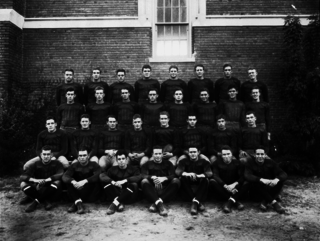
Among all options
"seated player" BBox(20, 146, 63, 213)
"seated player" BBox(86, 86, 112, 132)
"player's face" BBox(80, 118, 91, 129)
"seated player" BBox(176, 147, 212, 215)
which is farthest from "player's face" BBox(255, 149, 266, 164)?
"seated player" BBox(20, 146, 63, 213)

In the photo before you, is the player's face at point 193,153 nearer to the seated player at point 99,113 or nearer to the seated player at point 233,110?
the seated player at point 233,110

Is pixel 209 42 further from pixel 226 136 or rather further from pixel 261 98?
pixel 226 136

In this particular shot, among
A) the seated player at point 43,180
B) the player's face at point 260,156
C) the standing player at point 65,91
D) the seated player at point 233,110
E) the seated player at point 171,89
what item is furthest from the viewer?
the seated player at point 171,89

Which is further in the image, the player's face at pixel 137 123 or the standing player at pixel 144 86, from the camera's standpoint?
the standing player at pixel 144 86

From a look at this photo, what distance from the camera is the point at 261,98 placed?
774 centimetres

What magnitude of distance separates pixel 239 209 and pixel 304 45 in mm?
5825

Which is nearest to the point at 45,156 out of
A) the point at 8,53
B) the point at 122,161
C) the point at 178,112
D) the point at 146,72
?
the point at 122,161

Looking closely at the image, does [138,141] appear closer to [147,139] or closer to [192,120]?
[147,139]

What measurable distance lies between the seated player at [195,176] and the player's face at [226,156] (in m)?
0.32

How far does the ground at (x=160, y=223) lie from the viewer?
472 centimetres

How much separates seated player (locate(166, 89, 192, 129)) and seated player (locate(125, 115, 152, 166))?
0.73 m

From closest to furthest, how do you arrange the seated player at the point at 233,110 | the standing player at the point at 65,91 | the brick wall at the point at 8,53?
the seated player at the point at 233,110
the standing player at the point at 65,91
the brick wall at the point at 8,53

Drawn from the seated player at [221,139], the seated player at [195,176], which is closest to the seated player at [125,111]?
the seated player at [195,176]

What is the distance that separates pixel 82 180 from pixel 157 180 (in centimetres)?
138
